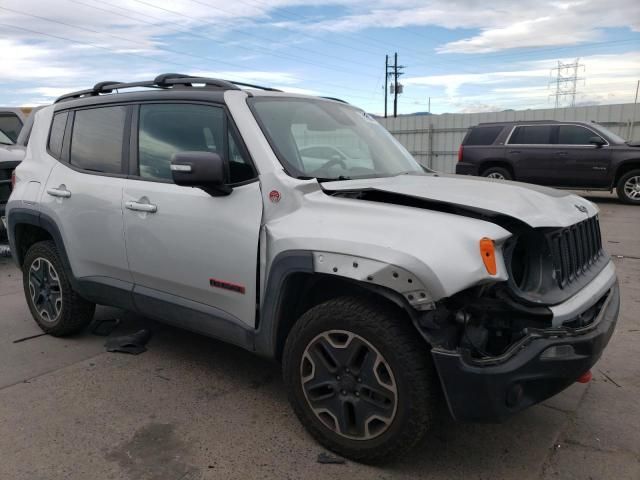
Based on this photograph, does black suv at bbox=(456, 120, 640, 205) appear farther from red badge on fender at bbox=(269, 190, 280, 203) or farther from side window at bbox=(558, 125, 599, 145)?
red badge on fender at bbox=(269, 190, 280, 203)

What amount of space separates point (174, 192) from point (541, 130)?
457 inches

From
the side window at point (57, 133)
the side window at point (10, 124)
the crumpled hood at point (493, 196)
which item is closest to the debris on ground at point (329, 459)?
the crumpled hood at point (493, 196)

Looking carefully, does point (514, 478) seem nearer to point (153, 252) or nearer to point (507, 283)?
point (507, 283)

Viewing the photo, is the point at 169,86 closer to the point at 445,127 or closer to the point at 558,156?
the point at 558,156

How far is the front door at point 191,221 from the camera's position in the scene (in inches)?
120

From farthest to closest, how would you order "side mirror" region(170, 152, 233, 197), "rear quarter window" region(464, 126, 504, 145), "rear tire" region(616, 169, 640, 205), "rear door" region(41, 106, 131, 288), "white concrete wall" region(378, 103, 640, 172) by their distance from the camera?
→ "white concrete wall" region(378, 103, 640, 172)
"rear quarter window" region(464, 126, 504, 145)
"rear tire" region(616, 169, 640, 205)
"rear door" region(41, 106, 131, 288)
"side mirror" region(170, 152, 233, 197)

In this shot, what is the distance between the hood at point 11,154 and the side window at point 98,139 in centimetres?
418

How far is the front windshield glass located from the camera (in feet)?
10.4

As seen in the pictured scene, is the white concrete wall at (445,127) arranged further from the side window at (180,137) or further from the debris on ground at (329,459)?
the debris on ground at (329,459)

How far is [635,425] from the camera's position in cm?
311

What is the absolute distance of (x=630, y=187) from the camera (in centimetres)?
1229

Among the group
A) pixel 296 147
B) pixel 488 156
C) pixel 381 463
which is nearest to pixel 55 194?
pixel 296 147

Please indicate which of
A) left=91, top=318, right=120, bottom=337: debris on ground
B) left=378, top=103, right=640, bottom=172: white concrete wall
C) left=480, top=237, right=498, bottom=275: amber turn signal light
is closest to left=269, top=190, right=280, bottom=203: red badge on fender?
left=480, top=237, right=498, bottom=275: amber turn signal light

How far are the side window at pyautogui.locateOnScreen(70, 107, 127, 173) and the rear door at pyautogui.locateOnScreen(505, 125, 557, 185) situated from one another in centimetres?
1107
